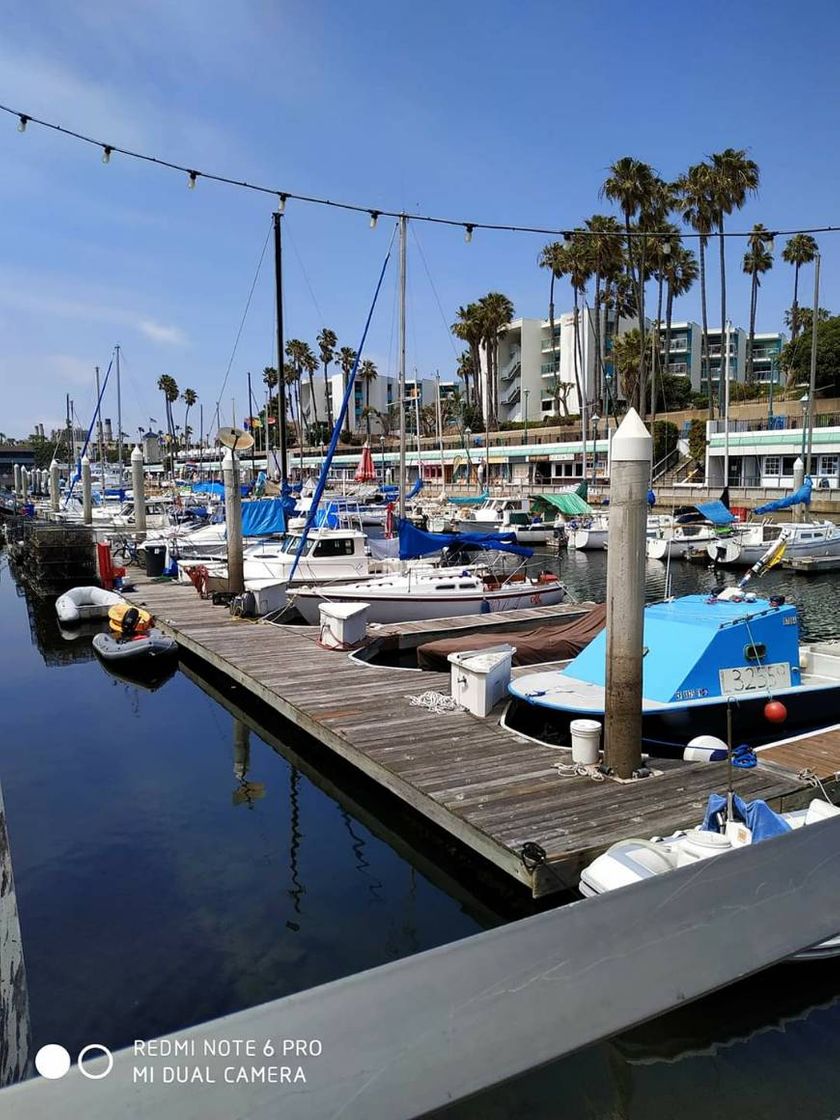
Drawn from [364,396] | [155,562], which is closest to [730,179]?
[155,562]

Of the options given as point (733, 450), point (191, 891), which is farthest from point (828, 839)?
point (733, 450)

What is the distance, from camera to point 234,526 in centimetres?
2014

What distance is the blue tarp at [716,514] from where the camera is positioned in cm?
3900

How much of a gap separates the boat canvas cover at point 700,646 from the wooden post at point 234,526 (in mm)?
11218

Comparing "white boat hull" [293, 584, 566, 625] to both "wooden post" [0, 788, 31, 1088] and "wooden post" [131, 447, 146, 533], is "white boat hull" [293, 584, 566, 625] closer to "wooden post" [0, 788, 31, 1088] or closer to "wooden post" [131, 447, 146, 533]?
"wooden post" [0, 788, 31, 1088]

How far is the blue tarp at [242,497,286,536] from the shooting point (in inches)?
1075

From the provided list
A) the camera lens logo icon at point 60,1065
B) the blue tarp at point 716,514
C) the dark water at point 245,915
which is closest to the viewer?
the camera lens logo icon at point 60,1065

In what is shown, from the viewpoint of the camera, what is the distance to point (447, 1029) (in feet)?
2.97

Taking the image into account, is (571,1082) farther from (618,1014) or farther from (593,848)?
(618,1014)

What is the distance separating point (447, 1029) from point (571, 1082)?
5445 millimetres

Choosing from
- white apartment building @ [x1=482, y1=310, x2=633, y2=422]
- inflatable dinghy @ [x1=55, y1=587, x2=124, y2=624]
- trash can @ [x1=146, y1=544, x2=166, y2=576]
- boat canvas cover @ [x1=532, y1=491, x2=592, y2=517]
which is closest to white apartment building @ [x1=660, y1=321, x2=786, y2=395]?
white apartment building @ [x1=482, y1=310, x2=633, y2=422]

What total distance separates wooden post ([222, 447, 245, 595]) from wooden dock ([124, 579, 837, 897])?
672cm

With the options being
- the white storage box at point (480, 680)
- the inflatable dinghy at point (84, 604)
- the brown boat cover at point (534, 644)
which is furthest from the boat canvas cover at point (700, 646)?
the inflatable dinghy at point (84, 604)

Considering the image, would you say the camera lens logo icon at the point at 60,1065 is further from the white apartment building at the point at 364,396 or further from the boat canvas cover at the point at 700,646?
the white apartment building at the point at 364,396
